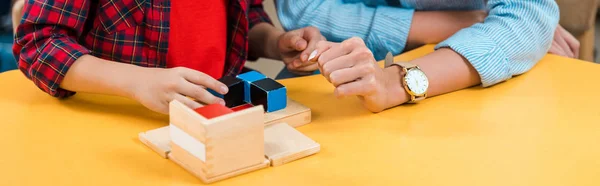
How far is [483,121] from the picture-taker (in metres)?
1.01

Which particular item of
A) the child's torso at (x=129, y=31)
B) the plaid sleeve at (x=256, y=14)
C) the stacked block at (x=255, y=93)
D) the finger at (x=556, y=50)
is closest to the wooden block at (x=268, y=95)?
the stacked block at (x=255, y=93)

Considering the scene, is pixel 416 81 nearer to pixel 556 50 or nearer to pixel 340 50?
pixel 340 50

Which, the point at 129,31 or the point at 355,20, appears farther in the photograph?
the point at 355,20

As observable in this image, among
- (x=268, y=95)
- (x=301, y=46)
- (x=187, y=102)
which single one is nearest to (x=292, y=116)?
(x=268, y=95)

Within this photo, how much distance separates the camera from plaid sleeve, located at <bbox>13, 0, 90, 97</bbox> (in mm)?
1036

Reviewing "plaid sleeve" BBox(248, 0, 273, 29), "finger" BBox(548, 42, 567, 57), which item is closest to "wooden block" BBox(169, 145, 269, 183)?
"plaid sleeve" BBox(248, 0, 273, 29)

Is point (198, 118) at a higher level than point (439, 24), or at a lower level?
higher

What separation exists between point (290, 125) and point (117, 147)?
0.23 m

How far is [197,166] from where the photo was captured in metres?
0.82

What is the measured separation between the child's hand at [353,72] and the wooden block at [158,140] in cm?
25

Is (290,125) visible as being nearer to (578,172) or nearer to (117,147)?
(117,147)

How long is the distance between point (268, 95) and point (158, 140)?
161mm

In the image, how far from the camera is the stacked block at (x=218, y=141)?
2.57 ft

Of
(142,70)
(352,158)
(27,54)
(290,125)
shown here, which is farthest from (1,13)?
(352,158)
